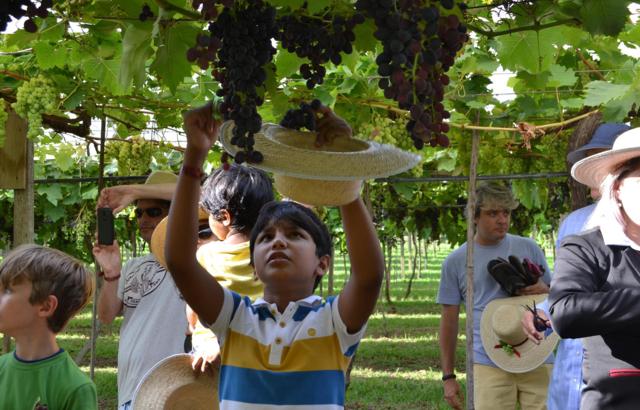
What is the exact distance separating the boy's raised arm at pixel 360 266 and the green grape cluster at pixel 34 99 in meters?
2.79

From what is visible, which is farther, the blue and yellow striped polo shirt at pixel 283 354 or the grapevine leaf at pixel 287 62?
the grapevine leaf at pixel 287 62

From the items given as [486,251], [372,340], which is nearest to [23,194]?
[486,251]

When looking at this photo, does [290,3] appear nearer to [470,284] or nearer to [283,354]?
[283,354]

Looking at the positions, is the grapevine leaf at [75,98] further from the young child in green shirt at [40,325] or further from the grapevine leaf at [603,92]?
the grapevine leaf at [603,92]

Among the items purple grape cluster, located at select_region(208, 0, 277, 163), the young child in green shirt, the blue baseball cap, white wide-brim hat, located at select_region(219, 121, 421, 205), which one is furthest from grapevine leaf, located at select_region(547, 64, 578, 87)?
purple grape cluster, located at select_region(208, 0, 277, 163)

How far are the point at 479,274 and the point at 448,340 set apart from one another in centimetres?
42

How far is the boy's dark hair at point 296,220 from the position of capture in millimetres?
2699

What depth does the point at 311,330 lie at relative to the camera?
2529mm

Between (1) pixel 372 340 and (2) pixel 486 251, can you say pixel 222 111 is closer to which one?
(2) pixel 486 251

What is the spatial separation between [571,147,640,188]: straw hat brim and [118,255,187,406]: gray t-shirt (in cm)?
153

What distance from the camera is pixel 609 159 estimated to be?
2.59m

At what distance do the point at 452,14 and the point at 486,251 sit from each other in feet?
12.6

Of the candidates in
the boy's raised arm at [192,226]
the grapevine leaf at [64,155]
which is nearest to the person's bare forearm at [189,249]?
the boy's raised arm at [192,226]

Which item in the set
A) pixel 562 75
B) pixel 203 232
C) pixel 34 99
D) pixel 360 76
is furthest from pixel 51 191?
pixel 203 232
